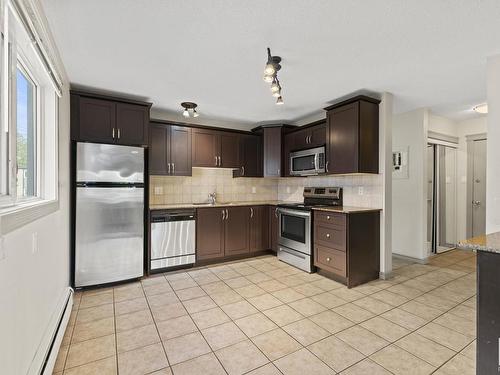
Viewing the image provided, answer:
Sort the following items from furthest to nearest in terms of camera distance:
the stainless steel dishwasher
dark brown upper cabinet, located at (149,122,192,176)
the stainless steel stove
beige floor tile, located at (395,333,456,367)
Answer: dark brown upper cabinet, located at (149,122,192,176) < the stainless steel stove < the stainless steel dishwasher < beige floor tile, located at (395,333,456,367)

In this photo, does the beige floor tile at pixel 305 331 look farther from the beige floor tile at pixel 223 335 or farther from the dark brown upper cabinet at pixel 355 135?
the dark brown upper cabinet at pixel 355 135

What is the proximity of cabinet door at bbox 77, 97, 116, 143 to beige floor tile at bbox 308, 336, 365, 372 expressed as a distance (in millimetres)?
3103

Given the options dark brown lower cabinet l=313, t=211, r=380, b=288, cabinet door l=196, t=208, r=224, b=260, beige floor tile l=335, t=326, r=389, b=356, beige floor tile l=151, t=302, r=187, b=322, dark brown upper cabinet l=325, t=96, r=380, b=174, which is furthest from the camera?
cabinet door l=196, t=208, r=224, b=260

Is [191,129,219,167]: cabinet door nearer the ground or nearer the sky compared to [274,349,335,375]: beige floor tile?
nearer the sky

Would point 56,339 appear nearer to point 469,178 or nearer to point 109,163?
point 109,163

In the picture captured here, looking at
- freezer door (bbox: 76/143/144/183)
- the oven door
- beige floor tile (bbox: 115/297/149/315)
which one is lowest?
beige floor tile (bbox: 115/297/149/315)

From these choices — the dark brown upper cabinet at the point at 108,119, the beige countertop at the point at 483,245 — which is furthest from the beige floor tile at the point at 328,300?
the dark brown upper cabinet at the point at 108,119

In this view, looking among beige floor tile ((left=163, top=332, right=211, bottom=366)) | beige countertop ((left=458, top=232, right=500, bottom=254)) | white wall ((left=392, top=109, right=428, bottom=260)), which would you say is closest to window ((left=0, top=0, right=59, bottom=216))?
beige floor tile ((left=163, top=332, right=211, bottom=366))

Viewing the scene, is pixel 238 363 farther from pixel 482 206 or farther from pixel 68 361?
Answer: pixel 482 206

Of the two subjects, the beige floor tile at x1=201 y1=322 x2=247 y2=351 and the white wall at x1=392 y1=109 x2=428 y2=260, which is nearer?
the beige floor tile at x1=201 y1=322 x2=247 y2=351

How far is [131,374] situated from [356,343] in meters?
1.61

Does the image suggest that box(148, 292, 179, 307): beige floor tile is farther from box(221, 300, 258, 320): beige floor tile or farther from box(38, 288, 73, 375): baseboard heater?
box(38, 288, 73, 375): baseboard heater

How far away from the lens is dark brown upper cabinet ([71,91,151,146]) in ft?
9.80

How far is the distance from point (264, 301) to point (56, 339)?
177 cm
